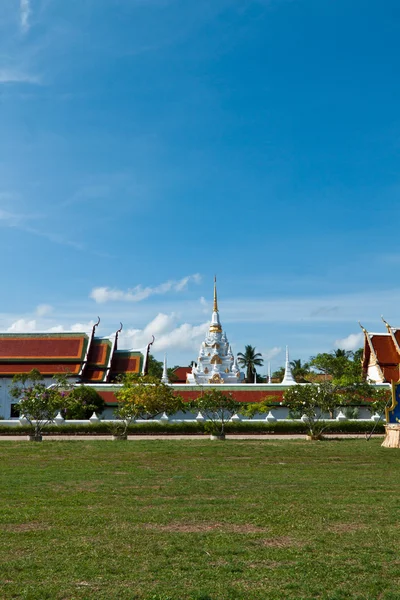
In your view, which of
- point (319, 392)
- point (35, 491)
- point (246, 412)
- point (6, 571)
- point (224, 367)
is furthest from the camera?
point (224, 367)

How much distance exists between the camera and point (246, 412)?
35750 millimetres

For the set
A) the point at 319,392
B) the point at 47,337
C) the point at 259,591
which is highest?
the point at 47,337

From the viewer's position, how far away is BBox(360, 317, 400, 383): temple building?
47.3m

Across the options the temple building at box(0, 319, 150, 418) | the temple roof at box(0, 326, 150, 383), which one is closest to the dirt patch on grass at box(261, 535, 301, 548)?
the temple building at box(0, 319, 150, 418)

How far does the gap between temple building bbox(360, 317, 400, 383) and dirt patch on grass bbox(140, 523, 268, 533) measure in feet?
132

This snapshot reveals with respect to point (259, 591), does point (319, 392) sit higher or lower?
higher

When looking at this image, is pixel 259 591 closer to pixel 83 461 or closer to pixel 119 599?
pixel 119 599

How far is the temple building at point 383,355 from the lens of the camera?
4734 cm

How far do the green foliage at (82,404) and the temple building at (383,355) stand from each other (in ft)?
72.9

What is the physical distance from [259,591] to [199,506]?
462cm

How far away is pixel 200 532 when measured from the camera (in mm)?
8414

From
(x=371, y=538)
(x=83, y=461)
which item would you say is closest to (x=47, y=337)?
(x=83, y=461)

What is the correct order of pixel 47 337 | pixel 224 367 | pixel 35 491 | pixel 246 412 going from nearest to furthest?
pixel 35 491 < pixel 246 412 < pixel 47 337 < pixel 224 367

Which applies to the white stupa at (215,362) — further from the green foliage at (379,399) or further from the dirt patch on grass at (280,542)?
the dirt patch on grass at (280,542)
